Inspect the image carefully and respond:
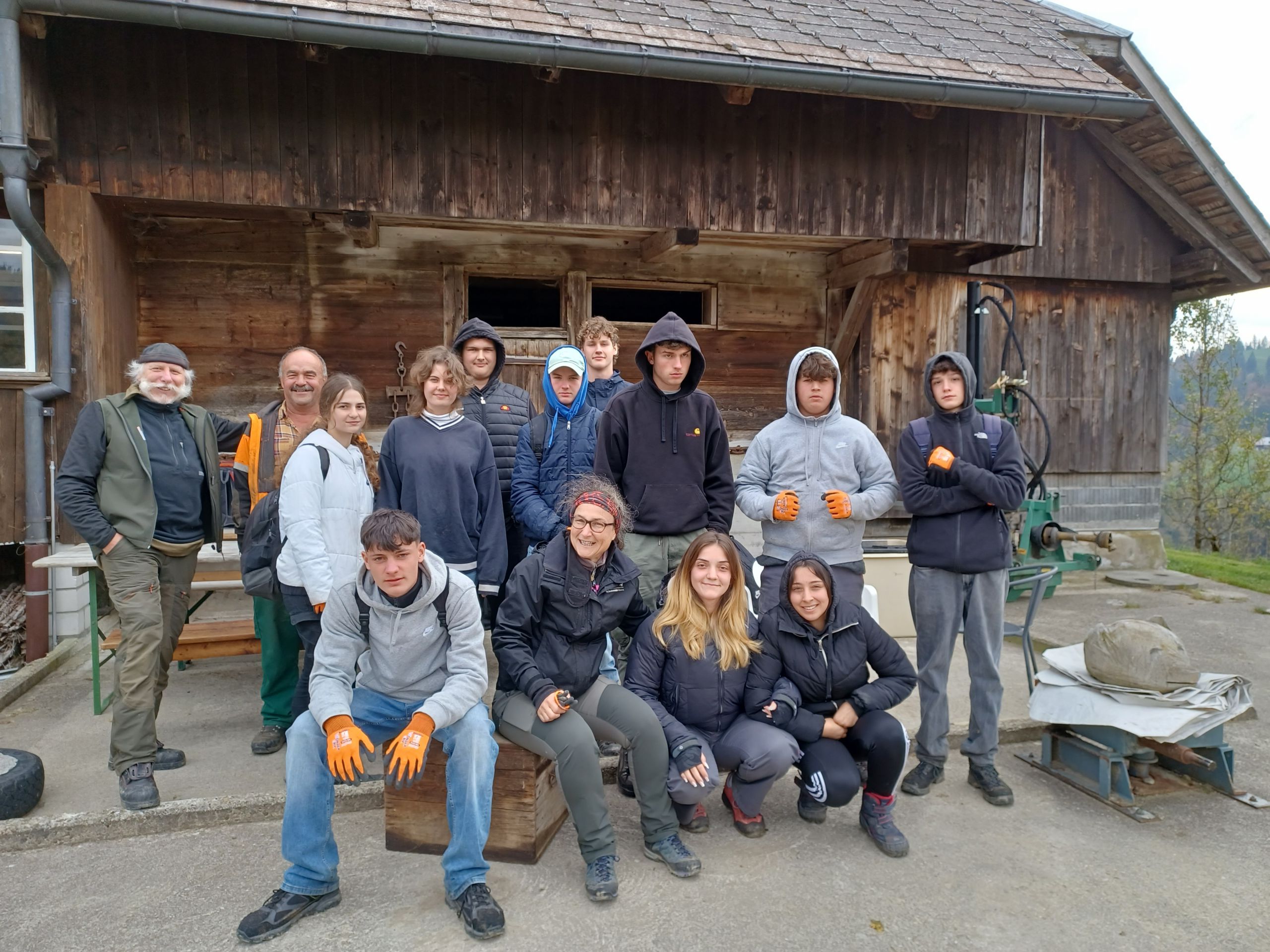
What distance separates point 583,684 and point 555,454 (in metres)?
1.30

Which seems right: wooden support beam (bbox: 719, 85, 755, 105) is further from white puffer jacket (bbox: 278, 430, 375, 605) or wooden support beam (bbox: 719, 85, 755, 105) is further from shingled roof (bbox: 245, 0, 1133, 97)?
white puffer jacket (bbox: 278, 430, 375, 605)

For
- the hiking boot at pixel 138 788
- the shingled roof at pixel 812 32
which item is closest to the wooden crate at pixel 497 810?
the hiking boot at pixel 138 788

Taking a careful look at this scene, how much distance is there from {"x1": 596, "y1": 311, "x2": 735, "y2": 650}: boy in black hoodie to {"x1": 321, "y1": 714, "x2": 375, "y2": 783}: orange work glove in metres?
1.39

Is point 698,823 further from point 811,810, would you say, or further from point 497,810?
point 497,810

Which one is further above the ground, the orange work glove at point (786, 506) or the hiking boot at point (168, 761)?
the orange work glove at point (786, 506)

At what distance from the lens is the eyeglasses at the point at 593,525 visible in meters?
3.10

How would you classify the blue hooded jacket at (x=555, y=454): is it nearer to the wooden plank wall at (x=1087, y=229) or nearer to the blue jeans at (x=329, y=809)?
the blue jeans at (x=329, y=809)

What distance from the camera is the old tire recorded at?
3312 millimetres

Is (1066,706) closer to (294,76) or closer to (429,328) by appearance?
(429,328)

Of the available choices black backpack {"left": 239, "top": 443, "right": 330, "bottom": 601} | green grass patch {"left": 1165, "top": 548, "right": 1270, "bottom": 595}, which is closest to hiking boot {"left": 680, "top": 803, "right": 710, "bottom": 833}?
black backpack {"left": 239, "top": 443, "right": 330, "bottom": 601}

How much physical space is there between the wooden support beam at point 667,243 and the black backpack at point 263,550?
13.4 feet

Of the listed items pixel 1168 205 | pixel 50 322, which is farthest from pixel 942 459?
pixel 1168 205

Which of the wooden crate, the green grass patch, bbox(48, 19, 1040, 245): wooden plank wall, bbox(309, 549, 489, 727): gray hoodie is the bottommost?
the green grass patch

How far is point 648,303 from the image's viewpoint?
8836 mm
